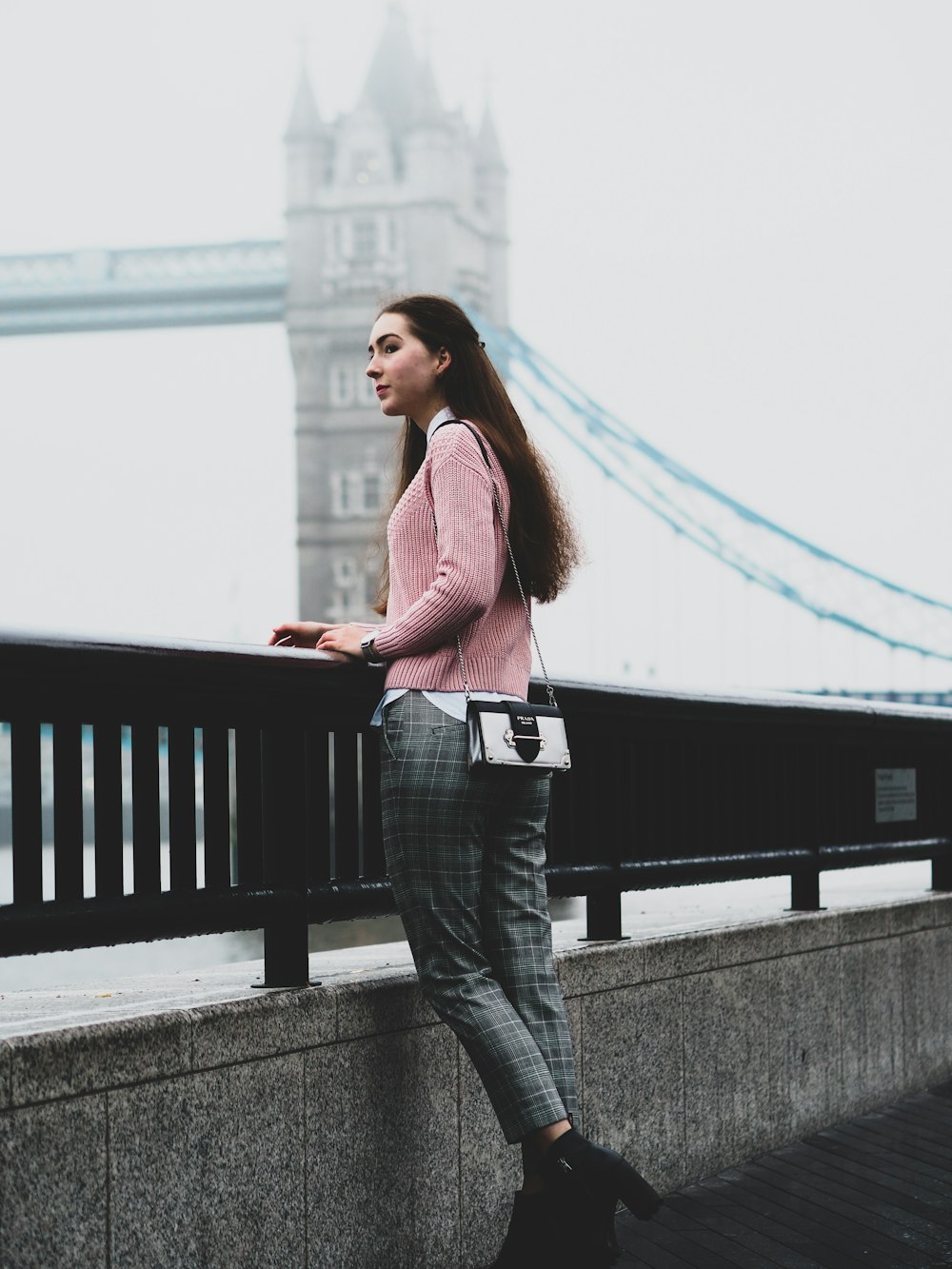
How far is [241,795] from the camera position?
7.26 ft

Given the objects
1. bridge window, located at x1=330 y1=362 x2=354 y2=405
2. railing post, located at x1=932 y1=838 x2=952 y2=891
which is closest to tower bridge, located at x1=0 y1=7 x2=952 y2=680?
bridge window, located at x1=330 y1=362 x2=354 y2=405

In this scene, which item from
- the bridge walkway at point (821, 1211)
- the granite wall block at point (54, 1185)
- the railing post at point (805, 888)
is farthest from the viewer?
the railing post at point (805, 888)

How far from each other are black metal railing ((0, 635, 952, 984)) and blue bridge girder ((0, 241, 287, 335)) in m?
52.3

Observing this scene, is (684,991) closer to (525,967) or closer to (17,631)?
(525,967)

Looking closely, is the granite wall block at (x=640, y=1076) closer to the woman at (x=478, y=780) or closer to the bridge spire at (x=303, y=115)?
the woman at (x=478, y=780)

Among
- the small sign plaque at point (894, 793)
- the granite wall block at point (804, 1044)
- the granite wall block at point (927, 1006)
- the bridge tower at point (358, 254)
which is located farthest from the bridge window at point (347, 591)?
the granite wall block at point (804, 1044)

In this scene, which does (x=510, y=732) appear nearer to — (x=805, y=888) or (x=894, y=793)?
(x=805, y=888)

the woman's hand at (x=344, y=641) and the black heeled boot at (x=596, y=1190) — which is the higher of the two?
the woman's hand at (x=344, y=641)

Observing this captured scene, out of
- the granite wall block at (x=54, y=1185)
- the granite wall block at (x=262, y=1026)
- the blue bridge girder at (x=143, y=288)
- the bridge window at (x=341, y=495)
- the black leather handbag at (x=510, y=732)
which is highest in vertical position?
the blue bridge girder at (x=143, y=288)

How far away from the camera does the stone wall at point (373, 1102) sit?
71.5 inches

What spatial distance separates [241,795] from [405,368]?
578 mm

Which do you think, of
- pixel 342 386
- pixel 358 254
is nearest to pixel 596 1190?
pixel 358 254

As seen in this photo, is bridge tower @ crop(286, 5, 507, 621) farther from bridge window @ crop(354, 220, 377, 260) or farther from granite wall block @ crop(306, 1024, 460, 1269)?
granite wall block @ crop(306, 1024, 460, 1269)

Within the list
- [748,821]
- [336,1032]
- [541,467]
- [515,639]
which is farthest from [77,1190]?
[748,821]
